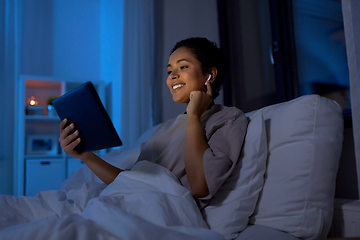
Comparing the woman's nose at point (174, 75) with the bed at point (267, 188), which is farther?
the woman's nose at point (174, 75)

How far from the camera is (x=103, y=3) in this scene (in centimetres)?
356

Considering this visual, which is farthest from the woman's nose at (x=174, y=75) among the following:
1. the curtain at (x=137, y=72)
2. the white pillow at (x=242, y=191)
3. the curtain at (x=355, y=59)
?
the curtain at (x=137, y=72)

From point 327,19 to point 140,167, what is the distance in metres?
1.35

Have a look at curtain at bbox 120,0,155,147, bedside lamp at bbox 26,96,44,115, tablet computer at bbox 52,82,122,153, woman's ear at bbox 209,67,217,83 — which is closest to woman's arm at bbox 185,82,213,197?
tablet computer at bbox 52,82,122,153

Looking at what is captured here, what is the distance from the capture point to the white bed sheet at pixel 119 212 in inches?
21.7

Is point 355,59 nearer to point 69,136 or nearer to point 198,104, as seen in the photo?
point 198,104

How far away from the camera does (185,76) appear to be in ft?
3.79

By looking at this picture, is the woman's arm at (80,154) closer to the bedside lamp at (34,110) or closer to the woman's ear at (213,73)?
the woman's ear at (213,73)

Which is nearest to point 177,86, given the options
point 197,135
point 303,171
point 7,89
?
point 197,135

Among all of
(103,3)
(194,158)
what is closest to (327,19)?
(194,158)

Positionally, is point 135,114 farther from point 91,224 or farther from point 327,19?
point 91,224

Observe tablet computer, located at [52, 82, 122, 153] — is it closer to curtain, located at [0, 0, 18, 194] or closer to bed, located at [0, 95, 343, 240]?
bed, located at [0, 95, 343, 240]

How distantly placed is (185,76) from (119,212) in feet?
2.21

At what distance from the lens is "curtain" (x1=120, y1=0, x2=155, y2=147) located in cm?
257
